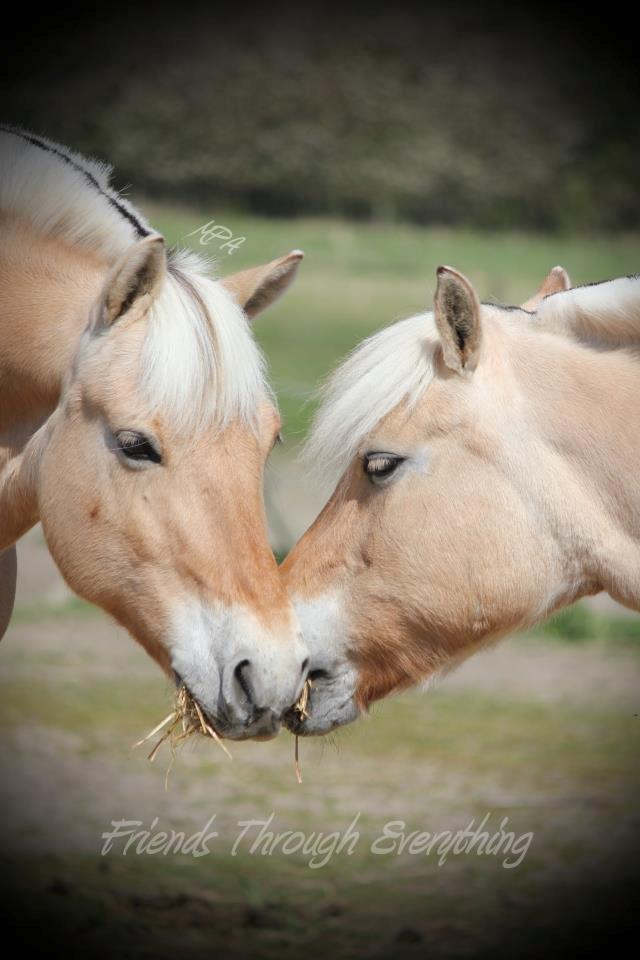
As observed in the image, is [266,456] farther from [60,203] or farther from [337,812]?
[337,812]

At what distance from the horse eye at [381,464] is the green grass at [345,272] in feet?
29.4

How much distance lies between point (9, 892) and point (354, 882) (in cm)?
155

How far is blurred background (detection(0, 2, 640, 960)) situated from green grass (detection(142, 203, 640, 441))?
0.19ft

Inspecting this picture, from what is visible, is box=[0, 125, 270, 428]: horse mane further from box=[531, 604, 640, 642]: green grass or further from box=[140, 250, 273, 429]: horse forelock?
box=[531, 604, 640, 642]: green grass

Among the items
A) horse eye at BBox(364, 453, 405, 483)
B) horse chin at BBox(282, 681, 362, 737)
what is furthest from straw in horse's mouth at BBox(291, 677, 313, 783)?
horse eye at BBox(364, 453, 405, 483)

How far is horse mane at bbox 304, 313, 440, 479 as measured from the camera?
9.50 ft

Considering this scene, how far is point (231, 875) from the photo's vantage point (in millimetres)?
4699

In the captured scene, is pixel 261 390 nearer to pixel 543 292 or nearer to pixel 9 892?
pixel 543 292

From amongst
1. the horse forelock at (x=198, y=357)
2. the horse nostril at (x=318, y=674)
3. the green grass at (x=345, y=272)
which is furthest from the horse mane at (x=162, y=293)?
the green grass at (x=345, y=272)

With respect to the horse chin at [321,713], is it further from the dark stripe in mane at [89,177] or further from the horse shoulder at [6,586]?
the dark stripe in mane at [89,177]

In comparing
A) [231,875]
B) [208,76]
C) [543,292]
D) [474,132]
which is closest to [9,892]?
[231,875]

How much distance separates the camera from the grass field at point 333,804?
13.9 ft

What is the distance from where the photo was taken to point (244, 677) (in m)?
2.56

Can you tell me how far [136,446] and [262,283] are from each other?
74cm
